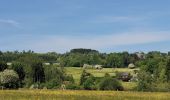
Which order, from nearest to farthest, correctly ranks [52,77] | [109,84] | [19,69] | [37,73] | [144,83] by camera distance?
[109,84] → [144,83] → [19,69] → [37,73] → [52,77]

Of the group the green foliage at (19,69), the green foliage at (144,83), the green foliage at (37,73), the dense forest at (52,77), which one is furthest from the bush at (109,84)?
the green foliage at (37,73)

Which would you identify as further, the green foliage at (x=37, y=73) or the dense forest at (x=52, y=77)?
the green foliage at (x=37, y=73)

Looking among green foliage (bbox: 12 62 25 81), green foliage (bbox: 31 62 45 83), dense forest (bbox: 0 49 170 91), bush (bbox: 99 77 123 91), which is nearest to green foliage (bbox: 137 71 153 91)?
dense forest (bbox: 0 49 170 91)

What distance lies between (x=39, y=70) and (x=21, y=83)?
43.9ft

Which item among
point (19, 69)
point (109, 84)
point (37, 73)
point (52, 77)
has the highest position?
point (19, 69)

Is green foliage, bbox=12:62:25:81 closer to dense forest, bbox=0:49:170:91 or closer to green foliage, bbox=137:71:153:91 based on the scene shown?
dense forest, bbox=0:49:170:91

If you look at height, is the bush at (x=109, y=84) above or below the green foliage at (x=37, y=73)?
below

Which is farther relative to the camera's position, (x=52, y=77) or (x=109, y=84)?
(x=52, y=77)

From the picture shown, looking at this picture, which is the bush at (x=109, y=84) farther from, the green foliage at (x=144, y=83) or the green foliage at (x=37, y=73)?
the green foliage at (x=37, y=73)

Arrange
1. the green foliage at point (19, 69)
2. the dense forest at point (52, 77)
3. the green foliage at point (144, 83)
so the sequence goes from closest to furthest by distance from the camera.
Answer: the dense forest at point (52, 77) < the green foliage at point (144, 83) < the green foliage at point (19, 69)

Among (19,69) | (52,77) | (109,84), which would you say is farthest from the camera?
(52,77)

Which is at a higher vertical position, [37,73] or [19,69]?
[19,69]

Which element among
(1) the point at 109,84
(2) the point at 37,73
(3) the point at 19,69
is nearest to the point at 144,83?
(1) the point at 109,84

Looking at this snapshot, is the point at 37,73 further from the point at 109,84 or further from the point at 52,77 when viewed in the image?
the point at 109,84
